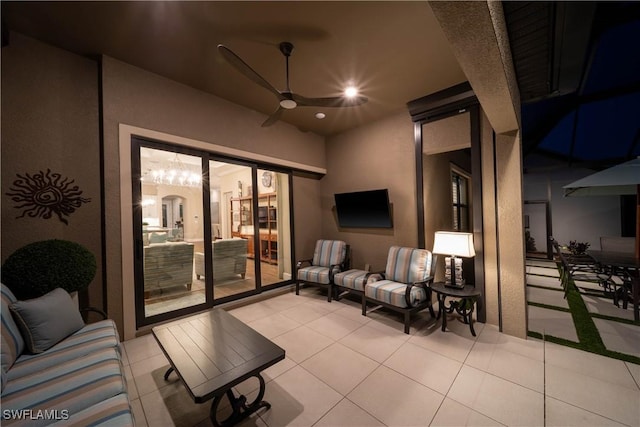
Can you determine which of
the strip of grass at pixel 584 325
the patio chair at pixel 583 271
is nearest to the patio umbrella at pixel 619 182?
the patio chair at pixel 583 271

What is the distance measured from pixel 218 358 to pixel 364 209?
3.35m

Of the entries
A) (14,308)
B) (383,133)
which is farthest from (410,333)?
(14,308)

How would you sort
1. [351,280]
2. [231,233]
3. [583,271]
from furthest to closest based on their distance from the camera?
[231,233] → [583,271] → [351,280]

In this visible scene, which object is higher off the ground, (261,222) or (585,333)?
(261,222)

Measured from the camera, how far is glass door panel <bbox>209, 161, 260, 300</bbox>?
3746 mm

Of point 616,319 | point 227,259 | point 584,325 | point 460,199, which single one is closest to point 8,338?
point 227,259

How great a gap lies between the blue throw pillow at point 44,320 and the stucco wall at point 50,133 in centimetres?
85

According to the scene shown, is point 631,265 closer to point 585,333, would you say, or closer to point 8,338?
point 585,333

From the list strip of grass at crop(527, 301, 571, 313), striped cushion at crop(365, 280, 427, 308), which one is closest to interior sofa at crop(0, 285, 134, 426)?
striped cushion at crop(365, 280, 427, 308)

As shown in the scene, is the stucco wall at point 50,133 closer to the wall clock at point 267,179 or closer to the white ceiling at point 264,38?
the white ceiling at point 264,38

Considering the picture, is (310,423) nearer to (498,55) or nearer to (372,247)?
(498,55)

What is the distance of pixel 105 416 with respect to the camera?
1112mm

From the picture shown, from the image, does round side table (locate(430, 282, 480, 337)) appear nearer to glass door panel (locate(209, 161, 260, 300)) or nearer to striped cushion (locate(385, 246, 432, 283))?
striped cushion (locate(385, 246, 432, 283))

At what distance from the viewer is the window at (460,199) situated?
15.5ft
